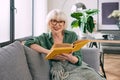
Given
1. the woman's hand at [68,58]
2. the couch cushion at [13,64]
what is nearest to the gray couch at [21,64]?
the couch cushion at [13,64]

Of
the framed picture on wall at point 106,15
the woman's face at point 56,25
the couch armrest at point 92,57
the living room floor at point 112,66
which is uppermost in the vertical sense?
the framed picture on wall at point 106,15

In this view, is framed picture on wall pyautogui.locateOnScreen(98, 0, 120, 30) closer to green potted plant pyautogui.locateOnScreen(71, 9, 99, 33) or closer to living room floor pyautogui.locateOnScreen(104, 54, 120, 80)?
living room floor pyautogui.locateOnScreen(104, 54, 120, 80)

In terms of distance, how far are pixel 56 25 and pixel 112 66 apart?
108 inches

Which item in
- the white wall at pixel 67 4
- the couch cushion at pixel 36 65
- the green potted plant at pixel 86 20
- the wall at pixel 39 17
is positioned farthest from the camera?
the white wall at pixel 67 4

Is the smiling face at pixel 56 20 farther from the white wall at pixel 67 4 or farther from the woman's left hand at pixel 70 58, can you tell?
the white wall at pixel 67 4

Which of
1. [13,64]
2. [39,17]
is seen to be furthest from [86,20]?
[13,64]

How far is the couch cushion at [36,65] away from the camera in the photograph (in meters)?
1.93

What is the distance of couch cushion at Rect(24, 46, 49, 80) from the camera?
1932mm

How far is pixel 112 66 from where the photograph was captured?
468cm

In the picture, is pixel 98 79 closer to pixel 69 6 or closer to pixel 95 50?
pixel 95 50

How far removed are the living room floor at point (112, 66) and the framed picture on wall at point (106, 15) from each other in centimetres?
73

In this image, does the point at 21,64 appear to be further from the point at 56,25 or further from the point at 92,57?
the point at 92,57

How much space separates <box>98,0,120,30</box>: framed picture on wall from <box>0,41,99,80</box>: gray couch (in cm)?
376

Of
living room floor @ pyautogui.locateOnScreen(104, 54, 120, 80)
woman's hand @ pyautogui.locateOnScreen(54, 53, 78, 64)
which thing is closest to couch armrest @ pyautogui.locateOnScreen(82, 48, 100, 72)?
woman's hand @ pyautogui.locateOnScreen(54, 53, 78, 64)
